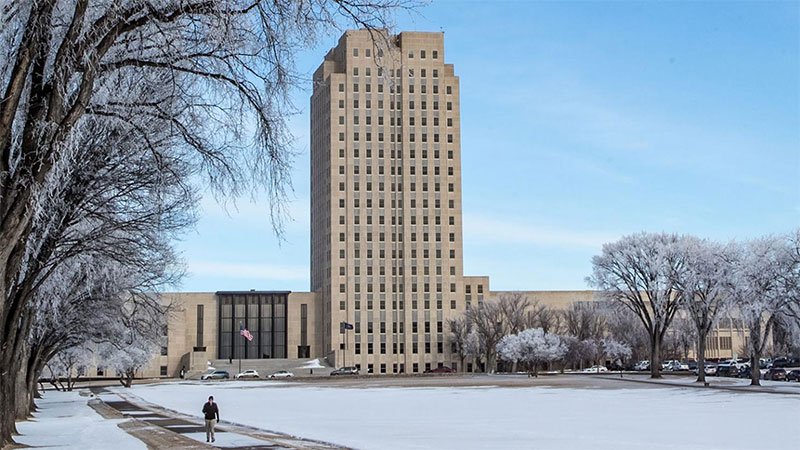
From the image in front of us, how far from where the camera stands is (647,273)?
249ft

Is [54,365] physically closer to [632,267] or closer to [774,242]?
[632,267]

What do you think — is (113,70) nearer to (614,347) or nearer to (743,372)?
(743,372)

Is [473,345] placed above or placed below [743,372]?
above

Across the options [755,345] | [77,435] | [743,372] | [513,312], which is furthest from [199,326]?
[77,435]

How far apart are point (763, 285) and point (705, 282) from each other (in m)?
11.5

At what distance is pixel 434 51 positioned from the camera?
16300 cm

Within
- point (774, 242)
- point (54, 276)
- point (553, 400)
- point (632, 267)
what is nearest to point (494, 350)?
point (632, 267)

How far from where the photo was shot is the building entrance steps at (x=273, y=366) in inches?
5443

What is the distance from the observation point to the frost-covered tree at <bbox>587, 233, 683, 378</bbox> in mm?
74000

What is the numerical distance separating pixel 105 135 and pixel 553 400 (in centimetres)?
3200

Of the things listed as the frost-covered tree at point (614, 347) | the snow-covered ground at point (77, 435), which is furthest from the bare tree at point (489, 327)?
the snow-covered ground at point (77, 435)

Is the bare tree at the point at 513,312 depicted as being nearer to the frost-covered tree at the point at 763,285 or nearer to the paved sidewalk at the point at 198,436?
the frost-covered tree at the point at 763,285

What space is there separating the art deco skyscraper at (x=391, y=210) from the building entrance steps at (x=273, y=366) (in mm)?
11673

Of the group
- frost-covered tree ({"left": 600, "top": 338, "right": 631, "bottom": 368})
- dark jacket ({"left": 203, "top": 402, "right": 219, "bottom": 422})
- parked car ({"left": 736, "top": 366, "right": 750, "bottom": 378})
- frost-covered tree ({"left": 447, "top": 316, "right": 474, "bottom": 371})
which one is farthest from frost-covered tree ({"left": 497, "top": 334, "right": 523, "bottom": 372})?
dark jacket ({"left": 203, "top": 402, "right": 219, "bottom": 422})
